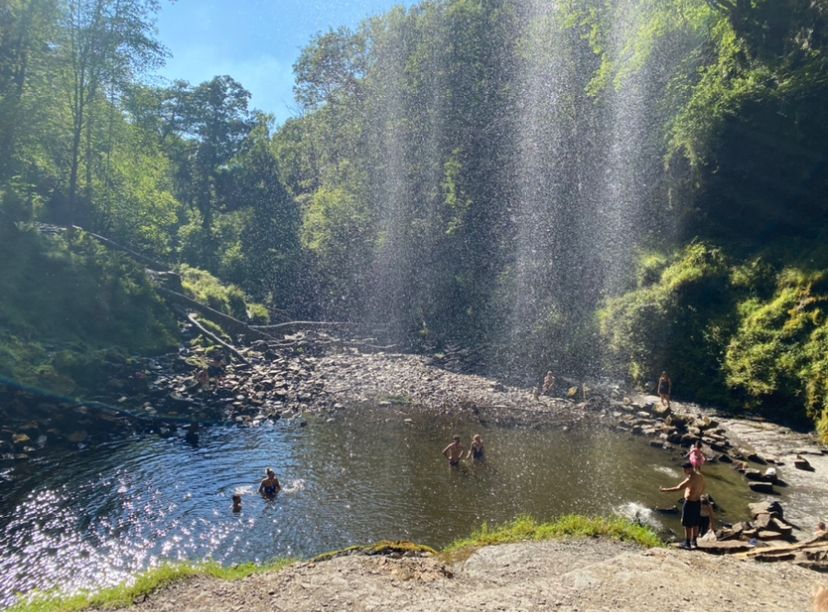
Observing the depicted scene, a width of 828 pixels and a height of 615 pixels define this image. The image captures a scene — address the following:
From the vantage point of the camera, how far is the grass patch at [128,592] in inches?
359

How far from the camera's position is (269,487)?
52.3 feet

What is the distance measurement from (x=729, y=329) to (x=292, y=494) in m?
19.5

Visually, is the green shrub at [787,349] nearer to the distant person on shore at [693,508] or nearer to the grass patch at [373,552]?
the distant person on shore at [693,508]

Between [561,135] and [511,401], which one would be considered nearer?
[511,401]

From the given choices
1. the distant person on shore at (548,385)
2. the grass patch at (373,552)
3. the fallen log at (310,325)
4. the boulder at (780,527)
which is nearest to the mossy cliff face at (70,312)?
the fallen log at (310,325)

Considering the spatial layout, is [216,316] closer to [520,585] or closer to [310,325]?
[310,325]

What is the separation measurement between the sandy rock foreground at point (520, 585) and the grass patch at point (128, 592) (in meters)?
0.28

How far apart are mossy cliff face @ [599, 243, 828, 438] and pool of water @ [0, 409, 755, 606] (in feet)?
18.3

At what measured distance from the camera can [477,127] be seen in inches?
1821

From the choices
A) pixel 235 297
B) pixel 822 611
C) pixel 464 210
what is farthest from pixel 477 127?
pixel 822 611

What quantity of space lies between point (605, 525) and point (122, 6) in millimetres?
41776

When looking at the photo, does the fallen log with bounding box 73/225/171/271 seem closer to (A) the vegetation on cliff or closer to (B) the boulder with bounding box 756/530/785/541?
(A) the vegetation on cliff

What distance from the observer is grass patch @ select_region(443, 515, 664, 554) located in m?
11.8

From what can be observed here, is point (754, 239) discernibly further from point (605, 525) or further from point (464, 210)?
point (464, 210)
